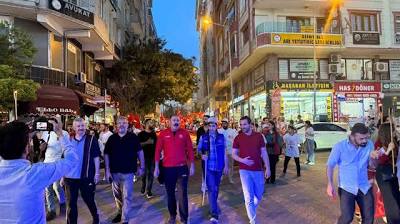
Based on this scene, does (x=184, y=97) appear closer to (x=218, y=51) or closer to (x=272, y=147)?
(x=272, y=147)

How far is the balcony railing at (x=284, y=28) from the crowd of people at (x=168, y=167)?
25.7 metres

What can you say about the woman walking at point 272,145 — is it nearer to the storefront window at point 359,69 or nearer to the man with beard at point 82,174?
the man with beard at point 82,174

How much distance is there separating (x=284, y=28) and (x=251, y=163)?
27.9 meters

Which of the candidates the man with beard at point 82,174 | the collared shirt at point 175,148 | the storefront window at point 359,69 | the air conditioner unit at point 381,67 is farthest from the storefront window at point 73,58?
the air conditioner unit at point 381,67

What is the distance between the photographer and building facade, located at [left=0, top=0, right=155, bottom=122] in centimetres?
2012

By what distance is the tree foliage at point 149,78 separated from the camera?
113 feet

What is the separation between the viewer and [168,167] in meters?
8.10

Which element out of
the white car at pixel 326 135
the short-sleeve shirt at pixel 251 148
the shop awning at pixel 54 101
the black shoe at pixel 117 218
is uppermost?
the shop awning at pixel 54 101

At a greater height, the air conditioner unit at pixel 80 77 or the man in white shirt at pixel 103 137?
the air conditioner unit at pixel 80 77

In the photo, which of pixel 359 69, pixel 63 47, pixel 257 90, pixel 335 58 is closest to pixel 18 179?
pixel 63 47

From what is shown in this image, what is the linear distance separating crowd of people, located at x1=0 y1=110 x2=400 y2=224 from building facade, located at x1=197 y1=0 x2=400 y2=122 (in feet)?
84.6

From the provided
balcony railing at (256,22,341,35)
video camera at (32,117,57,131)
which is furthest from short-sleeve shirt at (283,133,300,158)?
balcony railing at (256,22,341,35)

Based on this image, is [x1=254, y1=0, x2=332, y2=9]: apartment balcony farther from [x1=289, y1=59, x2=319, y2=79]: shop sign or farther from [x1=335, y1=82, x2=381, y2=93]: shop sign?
[x1=335, y1=82, x2=381, y2=93]: shop sign

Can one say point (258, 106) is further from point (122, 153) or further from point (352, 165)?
point (352, 165)
